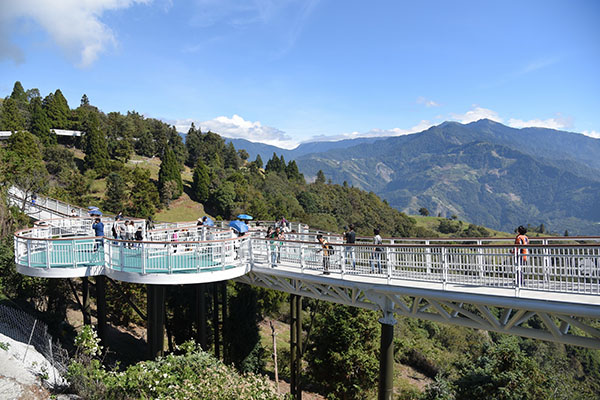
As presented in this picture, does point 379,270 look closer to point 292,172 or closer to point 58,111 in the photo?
point 58,111

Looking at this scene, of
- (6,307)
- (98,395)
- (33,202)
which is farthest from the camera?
(33,202)

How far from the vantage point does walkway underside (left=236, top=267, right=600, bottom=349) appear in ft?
31.5

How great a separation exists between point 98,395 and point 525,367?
58.2 ft

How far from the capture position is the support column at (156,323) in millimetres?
15633

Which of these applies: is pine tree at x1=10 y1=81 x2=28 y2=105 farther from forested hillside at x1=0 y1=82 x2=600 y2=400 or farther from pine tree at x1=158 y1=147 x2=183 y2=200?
pine tree at x1=158 y1=147 x2=183 y2=200

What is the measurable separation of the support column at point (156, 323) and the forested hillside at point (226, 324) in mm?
1893

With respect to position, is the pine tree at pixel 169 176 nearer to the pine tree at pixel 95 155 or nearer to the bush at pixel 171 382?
the pine tree at pixel 95 155

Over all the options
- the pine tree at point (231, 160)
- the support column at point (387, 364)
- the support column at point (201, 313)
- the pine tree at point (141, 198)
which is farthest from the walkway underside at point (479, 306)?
the pine tree at point (231, 160)

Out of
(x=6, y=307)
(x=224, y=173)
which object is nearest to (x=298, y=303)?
(x=6, y=307)

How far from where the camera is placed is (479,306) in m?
10.9

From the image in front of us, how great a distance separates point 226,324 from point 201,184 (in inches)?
2231

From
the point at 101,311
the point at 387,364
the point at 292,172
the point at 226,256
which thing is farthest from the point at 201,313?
the point at 292,172

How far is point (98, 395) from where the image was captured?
10.6 m

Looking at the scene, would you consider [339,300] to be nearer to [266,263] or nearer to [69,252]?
[266,263]
